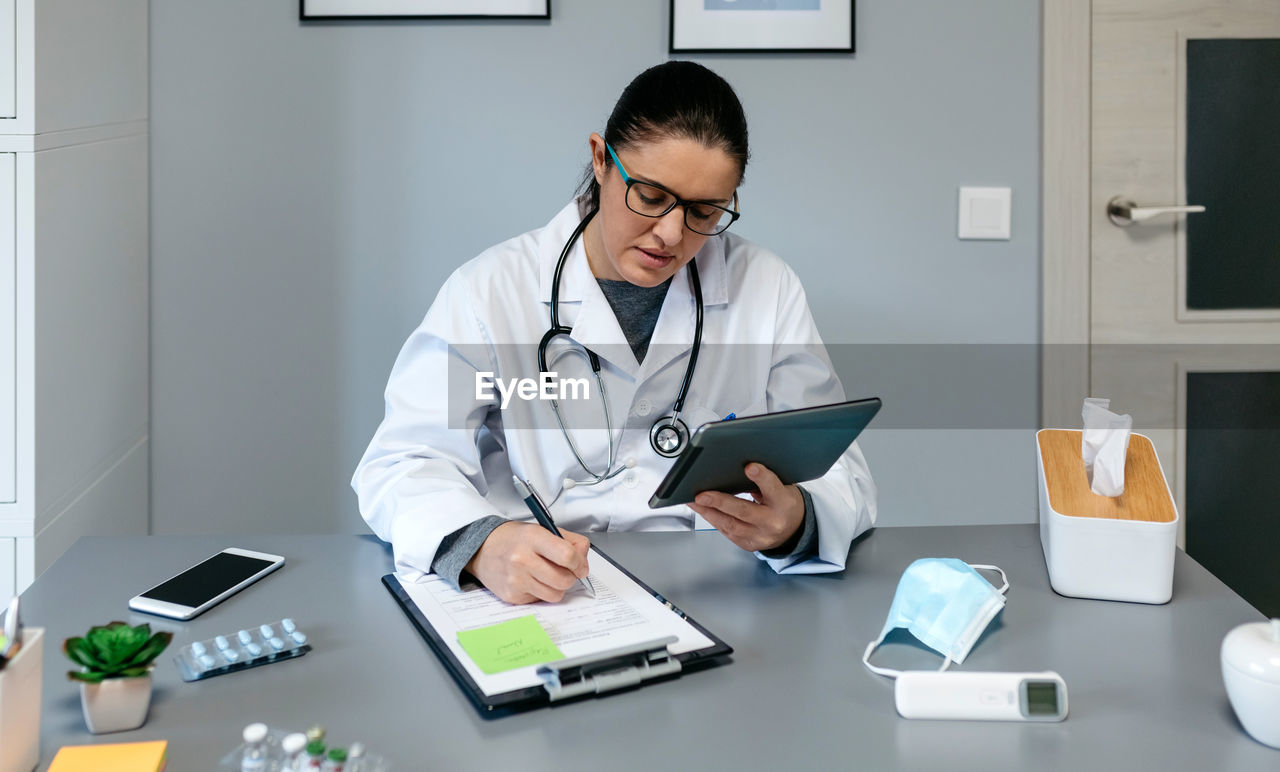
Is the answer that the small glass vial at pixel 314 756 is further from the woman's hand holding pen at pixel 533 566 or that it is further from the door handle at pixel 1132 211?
the door handle at pixel 1132 211

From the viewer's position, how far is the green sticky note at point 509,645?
3.13 ft

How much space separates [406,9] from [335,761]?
1639mm

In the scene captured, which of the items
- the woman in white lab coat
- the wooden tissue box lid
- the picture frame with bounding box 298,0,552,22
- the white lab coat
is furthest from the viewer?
the picture frame with bounding box 298,0,552,22

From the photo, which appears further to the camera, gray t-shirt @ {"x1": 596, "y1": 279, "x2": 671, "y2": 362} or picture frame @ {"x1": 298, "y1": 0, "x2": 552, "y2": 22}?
picture frame @ {"x1": 298, "y1": 0, "x2": 552, "y2": 22}

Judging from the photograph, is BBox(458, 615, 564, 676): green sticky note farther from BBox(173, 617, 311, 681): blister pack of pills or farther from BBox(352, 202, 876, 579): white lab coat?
BBox(352, 202, 876, 579): white lab coat

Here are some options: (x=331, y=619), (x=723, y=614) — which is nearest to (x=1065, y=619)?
(x=723, y=614)

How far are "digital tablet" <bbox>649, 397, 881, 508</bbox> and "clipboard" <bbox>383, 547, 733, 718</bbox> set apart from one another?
0.46ft

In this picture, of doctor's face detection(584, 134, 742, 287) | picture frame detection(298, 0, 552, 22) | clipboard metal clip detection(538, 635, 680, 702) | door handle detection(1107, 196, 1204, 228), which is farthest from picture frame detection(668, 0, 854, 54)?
clipboard metal clip detection(538, 635, 680, 702)

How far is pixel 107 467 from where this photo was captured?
1.92 m

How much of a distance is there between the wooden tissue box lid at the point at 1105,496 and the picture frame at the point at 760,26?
3.70 feet

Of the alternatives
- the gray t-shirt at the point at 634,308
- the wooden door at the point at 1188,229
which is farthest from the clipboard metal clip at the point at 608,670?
the wooden door at the point at 1188,229

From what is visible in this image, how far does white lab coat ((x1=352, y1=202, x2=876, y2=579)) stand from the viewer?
137cm

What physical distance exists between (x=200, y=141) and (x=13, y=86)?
0.56 meters

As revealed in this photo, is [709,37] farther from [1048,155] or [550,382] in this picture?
Answer: [550,382]
